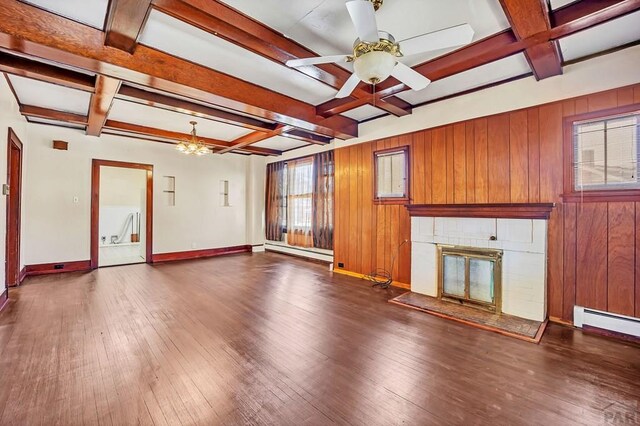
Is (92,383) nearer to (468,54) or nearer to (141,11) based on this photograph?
(141,11)

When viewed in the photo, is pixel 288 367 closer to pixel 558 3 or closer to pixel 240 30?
pixel 240 30

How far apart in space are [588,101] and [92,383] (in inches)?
208

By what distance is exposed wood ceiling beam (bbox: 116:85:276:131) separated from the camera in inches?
148

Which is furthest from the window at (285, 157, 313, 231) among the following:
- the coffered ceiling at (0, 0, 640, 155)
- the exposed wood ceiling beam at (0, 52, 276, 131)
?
the coffered ceiling at (0, 0, 640, 155)

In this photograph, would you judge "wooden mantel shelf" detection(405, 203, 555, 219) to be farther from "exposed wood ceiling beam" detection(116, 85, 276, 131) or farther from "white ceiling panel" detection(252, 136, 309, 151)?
"white ceiling panel" detection(252, 136, 309, 151)

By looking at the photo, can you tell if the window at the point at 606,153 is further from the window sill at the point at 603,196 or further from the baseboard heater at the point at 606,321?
the baseboard heater at the point at 606,321

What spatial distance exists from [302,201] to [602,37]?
5647 millimetres

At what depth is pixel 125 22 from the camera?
2.26m

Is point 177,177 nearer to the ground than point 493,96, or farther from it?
nearer to the ground

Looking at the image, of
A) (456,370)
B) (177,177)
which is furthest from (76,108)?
(456,370)

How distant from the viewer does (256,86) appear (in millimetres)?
3746

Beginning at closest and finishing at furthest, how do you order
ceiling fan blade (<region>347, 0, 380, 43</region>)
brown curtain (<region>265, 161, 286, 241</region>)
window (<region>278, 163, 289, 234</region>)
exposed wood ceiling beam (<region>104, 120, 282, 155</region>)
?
ceiling fan blade (<region>347, 0, 380, 43</region>) < exposed wood ceiling beam (<region>104, 120, 282, 155</region>) < window (<region>278, 163, 289, 234</region>) < brown curtain (<region>265, 161, 286, 241</region>)

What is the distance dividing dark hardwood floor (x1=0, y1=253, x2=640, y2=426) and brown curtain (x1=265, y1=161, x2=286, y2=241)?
13.7 feet

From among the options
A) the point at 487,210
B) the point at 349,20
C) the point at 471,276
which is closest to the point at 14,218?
the point at 349,20
